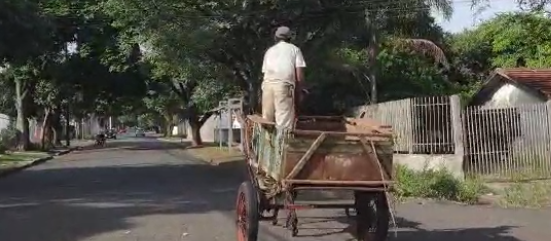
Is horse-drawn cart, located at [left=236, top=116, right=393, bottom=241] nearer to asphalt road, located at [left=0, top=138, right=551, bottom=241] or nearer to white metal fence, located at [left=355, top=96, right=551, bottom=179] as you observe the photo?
asphalt road, located at [left=0, top=138, right=551, bottom=241]

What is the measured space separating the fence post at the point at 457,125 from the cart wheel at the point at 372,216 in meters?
9.29

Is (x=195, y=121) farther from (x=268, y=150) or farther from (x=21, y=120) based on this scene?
(x=268, y=150)

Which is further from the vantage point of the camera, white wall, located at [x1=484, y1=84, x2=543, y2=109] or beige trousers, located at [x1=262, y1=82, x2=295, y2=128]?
white wall, located at [x1=484, y1=84, x2=543, y2=109]

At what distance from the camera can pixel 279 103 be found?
28.5 feet

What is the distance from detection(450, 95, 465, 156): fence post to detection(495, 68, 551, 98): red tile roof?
687 centimetres

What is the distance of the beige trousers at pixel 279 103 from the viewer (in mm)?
8602

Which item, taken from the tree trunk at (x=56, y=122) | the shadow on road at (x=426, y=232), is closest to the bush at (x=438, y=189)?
the shadow on road at (x=426, y=232)

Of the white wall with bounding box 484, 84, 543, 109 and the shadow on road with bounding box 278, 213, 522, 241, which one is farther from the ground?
the white wall with bounding box 484, 84, 543, 109

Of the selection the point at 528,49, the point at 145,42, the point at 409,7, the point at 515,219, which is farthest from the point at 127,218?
the point at 528,49

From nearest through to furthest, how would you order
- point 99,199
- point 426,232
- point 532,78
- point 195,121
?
point 426,232
point 99,199
point 532,78
point 195,121

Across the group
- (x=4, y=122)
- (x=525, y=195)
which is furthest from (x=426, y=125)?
(x=4, y=122)

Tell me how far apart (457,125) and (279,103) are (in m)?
10.6

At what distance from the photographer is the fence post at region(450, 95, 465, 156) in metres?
18.3

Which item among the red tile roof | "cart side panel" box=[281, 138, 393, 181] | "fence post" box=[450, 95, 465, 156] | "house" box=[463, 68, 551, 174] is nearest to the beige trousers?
"cart side panel" box=[281, 138, 393, 181]
